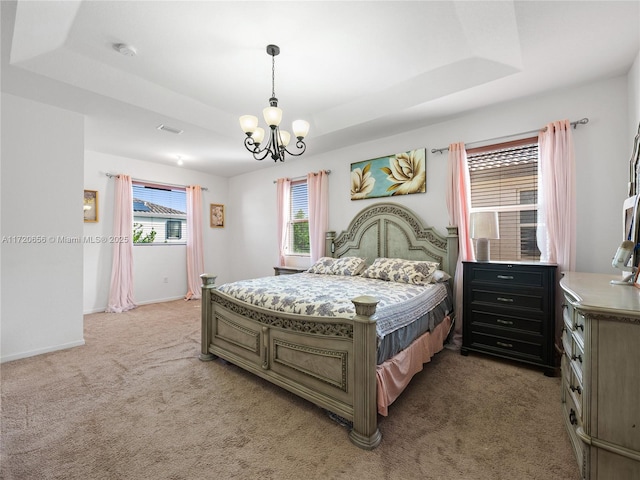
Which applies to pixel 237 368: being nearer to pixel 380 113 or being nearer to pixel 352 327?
pixel 352 327

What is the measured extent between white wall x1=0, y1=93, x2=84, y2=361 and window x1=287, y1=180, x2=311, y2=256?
9.73 feet

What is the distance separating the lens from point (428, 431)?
68.3 inches

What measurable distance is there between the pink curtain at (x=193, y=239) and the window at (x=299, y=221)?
1.97 m

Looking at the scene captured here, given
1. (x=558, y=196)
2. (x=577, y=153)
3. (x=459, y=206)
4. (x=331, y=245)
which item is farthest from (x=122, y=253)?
(x=577, y=153)

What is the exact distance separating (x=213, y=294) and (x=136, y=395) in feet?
3.16

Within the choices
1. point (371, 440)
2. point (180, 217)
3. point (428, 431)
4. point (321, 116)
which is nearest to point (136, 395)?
point (371, 440)

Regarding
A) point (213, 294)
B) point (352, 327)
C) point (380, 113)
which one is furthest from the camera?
point (380, 113)

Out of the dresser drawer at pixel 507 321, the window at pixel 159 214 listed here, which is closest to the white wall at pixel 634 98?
the dresser drawer at pixel 507 321

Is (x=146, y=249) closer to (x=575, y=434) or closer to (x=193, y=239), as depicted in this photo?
(x=193, y=239)

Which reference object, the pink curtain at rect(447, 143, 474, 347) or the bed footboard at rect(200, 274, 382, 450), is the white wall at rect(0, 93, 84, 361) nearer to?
the bed footboard at rect(200, 274, 382, 450)

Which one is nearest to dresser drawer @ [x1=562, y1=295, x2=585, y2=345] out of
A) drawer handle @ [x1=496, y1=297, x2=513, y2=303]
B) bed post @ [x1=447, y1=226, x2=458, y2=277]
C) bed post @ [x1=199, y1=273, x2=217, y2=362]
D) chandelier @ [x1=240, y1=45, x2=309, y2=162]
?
drawer handle @ [x1=496, y1=297, x2=513, y2=303]

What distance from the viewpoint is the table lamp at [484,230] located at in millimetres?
2758

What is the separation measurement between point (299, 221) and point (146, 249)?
9.44 feet

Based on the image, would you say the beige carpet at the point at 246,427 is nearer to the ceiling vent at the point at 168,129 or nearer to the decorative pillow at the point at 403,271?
the decorative pillow at the point at 403,271
